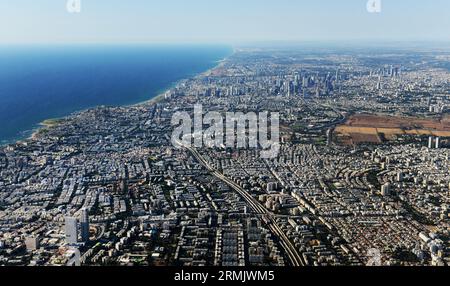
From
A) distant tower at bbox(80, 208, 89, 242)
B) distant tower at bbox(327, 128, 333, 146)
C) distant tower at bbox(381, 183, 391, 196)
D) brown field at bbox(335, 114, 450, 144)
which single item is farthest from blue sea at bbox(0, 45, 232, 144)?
distant tower at bbox(381, 183, 391, 196)

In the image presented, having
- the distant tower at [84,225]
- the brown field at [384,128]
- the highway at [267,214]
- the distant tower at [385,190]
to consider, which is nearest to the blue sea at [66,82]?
the highway at [267,214]

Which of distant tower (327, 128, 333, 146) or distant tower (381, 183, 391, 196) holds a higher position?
distant tower (327, 128, 333, 146)

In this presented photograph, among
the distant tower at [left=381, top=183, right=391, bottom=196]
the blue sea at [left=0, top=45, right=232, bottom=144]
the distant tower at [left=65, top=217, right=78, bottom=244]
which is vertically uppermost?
the blue sea at [left=0, top=45, right=232, bottom=144]

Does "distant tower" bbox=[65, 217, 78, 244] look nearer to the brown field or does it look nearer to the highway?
the highway

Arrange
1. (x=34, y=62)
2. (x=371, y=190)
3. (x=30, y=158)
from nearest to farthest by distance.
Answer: (x=371, y=190) < (x=30, y=158) < (x=34, y=62)

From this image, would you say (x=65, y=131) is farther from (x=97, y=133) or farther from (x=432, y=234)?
(x=432, y=234)
